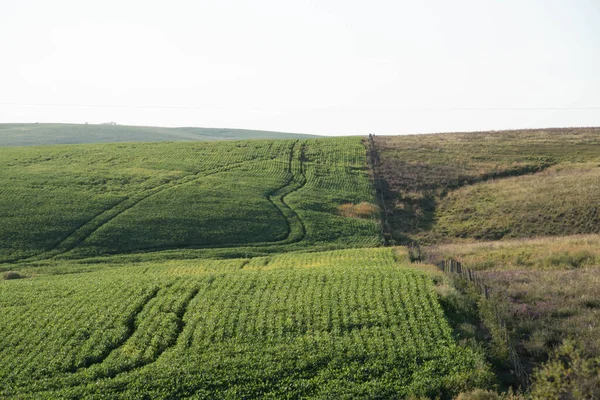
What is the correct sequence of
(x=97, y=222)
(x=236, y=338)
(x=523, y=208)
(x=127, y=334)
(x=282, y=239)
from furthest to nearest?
1. (x=523, y=208)
2. (x=97, y=222)
3. (x=282, y=239)
4. (x=127, y=334)
5. (x=236, y=338)

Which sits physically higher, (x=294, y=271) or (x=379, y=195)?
(x=379, y=195)

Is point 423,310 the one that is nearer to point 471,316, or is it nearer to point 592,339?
point 471,316

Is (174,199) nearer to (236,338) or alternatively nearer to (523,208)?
(236,338)

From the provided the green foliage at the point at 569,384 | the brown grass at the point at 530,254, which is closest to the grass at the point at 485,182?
the brown grass at the point at 530,254

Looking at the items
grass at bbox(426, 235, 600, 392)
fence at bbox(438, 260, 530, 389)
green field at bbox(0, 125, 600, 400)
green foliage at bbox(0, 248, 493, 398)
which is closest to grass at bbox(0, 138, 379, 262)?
green field at bbox(0, 125, 600, 400)

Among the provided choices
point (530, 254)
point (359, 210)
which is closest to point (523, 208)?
point (359, 210)

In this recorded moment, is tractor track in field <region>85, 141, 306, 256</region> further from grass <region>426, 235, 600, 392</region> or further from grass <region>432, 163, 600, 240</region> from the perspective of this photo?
grass <region>432, 163, 600, 240</region>
